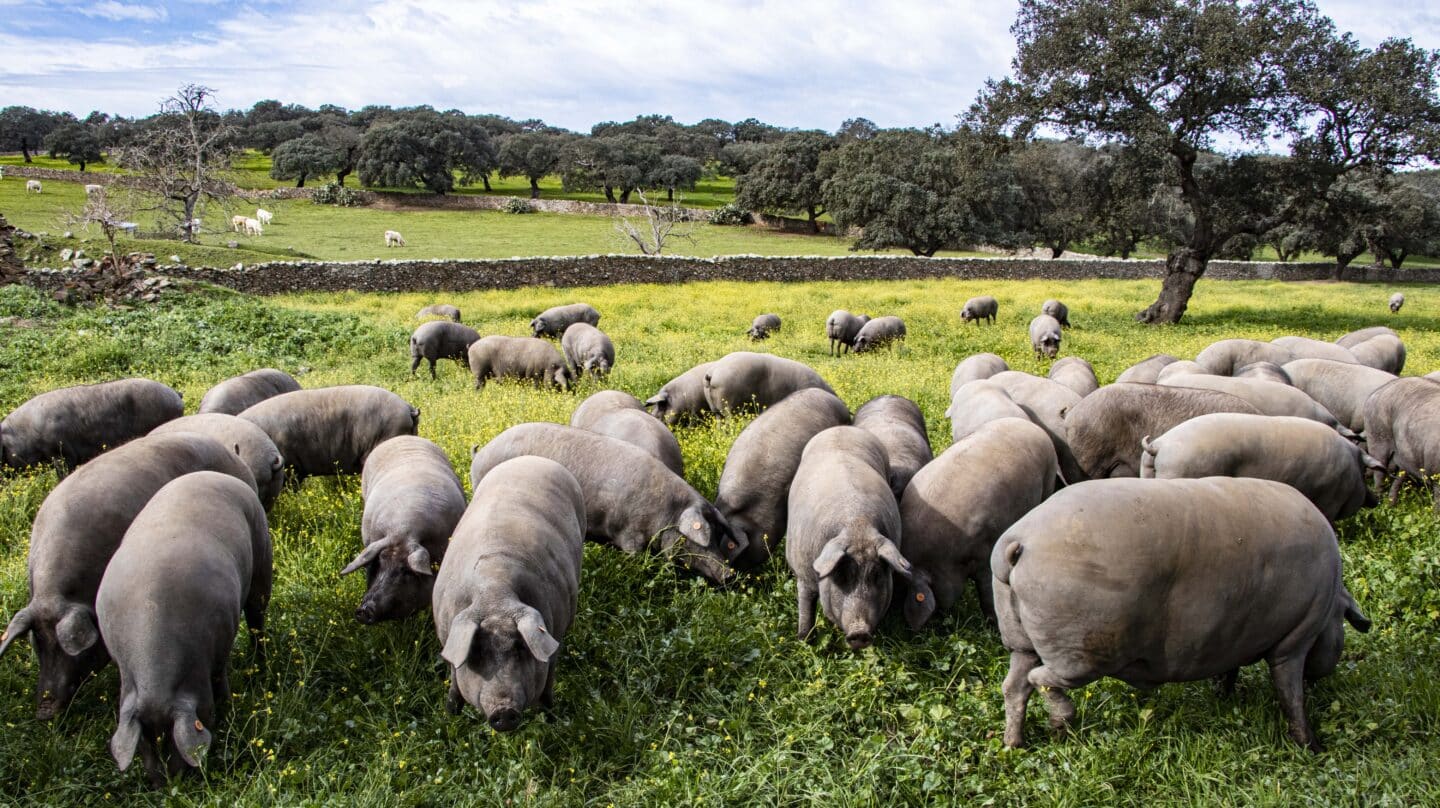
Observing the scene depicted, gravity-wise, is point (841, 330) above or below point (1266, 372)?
below

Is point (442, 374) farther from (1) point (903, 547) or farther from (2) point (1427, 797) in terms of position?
(2) point (1427, 797)

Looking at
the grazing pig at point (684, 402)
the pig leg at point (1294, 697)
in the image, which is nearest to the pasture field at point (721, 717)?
the pig leg at point (1294, 697)

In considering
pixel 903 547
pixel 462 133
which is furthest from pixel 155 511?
pixel 462 133

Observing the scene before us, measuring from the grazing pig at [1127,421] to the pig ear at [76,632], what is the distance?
7515 mm

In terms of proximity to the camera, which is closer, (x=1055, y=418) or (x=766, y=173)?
(x=1055, y=418)

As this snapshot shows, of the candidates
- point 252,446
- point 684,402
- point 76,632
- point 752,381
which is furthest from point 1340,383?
point 76,632

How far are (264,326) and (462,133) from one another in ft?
165

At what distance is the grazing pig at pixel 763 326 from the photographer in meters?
19.2

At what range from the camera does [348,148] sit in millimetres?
62500

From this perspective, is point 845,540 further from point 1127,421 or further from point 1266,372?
point 1266,372

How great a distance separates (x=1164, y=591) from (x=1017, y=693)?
38.4 inches

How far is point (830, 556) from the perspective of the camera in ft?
18.5

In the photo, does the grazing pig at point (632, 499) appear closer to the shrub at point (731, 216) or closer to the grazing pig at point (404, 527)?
the grazing pig at point (404, 527)

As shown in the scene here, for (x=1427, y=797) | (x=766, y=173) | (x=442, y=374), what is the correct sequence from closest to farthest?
(x=1427, y=797) → (x=442, y=374) → (x=766, y=173)
